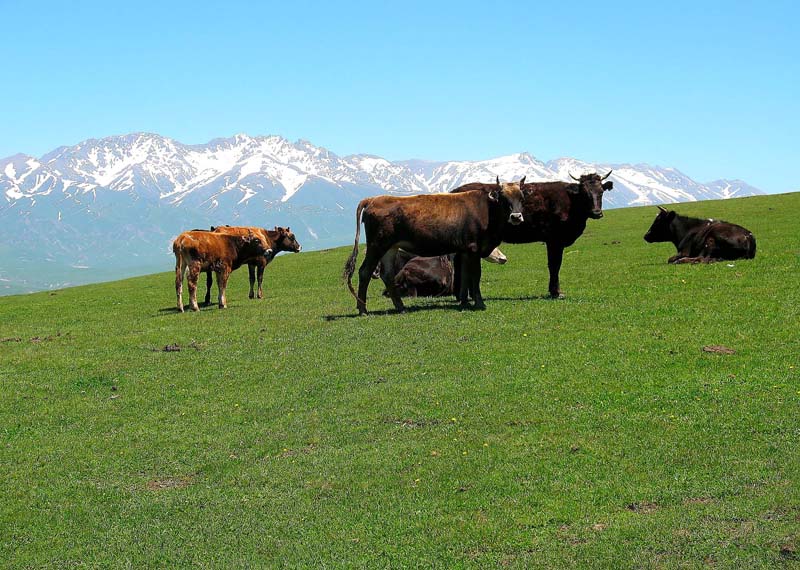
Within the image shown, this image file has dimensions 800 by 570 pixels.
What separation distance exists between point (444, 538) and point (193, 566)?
2580mm

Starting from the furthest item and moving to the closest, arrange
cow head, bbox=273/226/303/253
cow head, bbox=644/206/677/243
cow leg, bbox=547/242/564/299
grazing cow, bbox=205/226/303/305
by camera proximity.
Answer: cow head, bbox=273/226/303/253 < cow head, bbox=644/206/677/243 < grazing cow, bbox=205/226/303/305 < cow leg, bbox=547/242/564/299

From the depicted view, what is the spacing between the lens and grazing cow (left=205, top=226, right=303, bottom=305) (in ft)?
96.7

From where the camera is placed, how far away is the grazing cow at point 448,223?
21688 mm

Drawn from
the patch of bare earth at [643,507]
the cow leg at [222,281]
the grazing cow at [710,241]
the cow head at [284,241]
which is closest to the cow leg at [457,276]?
the cow leg at [222,281]

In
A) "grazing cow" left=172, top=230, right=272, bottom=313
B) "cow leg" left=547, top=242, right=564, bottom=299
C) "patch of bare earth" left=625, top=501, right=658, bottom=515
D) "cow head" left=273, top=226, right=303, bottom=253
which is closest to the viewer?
"patch of bare earth" left=625, top=501, right=658, bottom=515

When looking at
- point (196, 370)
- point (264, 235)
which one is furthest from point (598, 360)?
point (264, 235)

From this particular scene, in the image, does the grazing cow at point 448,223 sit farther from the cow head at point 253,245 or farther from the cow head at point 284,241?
the cow head at point 284,241

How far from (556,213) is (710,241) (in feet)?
24.7

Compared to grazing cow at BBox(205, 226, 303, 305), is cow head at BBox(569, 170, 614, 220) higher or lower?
higher

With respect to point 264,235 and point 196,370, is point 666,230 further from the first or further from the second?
point 196,370

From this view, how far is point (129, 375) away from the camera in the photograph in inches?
706

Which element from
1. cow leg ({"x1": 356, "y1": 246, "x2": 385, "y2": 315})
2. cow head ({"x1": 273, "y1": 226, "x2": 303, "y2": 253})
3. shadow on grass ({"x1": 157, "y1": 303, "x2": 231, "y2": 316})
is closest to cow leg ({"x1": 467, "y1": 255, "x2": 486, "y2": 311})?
cow leg ({"x1": 356, "y1": 246, "x2": 385, "y2": 315})

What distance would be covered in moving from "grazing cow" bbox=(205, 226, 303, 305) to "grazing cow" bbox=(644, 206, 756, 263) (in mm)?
13504

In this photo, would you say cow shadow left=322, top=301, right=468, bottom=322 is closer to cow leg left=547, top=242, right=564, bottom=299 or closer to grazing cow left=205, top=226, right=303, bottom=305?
cow leg left=547, top=242, right=564, bottom=299
